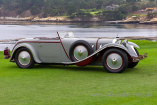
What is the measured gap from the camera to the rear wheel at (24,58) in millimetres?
9914

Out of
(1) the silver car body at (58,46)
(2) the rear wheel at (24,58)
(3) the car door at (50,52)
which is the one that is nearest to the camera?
(1) the silver car body at (58,46)

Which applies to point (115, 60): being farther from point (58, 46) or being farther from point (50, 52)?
point (50, 52)

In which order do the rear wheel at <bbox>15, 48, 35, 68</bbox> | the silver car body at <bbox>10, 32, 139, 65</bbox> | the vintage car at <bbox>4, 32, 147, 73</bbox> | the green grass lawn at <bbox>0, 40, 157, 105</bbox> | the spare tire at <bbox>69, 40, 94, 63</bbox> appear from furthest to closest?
the rear wheel at <bbox>15, 48, 35, 68</bbox>, the silver car body at <bbox>10, 32, 139, 65</bbox>, the spare tire at <bbox>69, 40, 94, 63</bbox>, the vintage car at <bbox>4, 32, 147, 73</bbox>, the green grass lawn at <bbox>0, 40, 157, 105</bbox>

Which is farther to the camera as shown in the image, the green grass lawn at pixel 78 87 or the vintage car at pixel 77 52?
the vintage car at pixel 77 52

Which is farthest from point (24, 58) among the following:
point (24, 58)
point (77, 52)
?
point (77, 52)

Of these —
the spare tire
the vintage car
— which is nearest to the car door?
the vintage car

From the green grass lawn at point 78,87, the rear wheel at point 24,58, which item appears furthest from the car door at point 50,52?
the green grass lawn at point 78,87

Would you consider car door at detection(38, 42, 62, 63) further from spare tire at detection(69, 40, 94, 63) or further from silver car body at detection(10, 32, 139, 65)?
spare tire at detection(69, 40, 94, 63)

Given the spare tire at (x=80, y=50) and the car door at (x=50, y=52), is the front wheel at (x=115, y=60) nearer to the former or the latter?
the spare tire at (x=80, y=50)

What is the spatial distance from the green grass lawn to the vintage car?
388 mm

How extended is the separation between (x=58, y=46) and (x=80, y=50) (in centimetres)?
83

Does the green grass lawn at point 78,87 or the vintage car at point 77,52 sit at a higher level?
the vintage car at point 77,52

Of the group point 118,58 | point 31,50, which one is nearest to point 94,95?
point 118,58

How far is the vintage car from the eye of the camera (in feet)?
28.9
